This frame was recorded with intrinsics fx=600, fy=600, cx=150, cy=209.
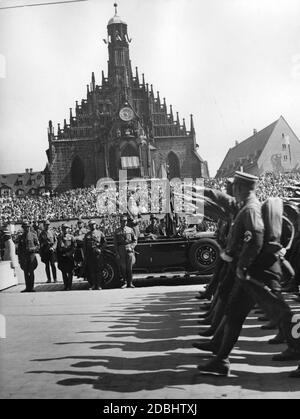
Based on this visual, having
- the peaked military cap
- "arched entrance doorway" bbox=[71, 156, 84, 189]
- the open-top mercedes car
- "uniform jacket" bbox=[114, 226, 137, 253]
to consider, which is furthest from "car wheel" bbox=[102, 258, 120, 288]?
"arched entrance doorway" bbox=[71, 156, 84, 189]

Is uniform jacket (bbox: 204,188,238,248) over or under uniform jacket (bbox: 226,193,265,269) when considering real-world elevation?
over

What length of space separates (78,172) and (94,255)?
41865mm

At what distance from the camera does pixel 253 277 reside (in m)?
5.41

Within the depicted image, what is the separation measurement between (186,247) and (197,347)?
25.1 feet

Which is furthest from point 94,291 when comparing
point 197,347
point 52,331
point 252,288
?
point 252,288

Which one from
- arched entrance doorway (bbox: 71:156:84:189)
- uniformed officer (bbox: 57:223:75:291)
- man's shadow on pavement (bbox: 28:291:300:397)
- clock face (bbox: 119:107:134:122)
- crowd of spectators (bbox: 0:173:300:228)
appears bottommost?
man's shadow on pavement (bbox: 28:291:300:397)

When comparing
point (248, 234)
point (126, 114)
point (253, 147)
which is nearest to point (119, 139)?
point (126, 114)

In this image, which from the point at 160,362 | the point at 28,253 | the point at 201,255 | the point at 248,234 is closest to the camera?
the point at 248,234

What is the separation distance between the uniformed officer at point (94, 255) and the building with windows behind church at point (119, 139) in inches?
1526

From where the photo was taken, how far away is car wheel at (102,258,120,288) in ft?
45.3

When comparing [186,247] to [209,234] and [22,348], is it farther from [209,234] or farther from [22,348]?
[22,348]

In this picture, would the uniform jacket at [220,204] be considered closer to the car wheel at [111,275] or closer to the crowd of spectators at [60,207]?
the car wheel at [111,275]

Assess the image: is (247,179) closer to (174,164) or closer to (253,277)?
(253,277)

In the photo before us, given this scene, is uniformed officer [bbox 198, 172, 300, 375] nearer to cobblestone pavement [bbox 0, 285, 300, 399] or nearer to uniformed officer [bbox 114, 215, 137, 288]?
cobblestone pavement [bbox 0, 285, 300, 399]
